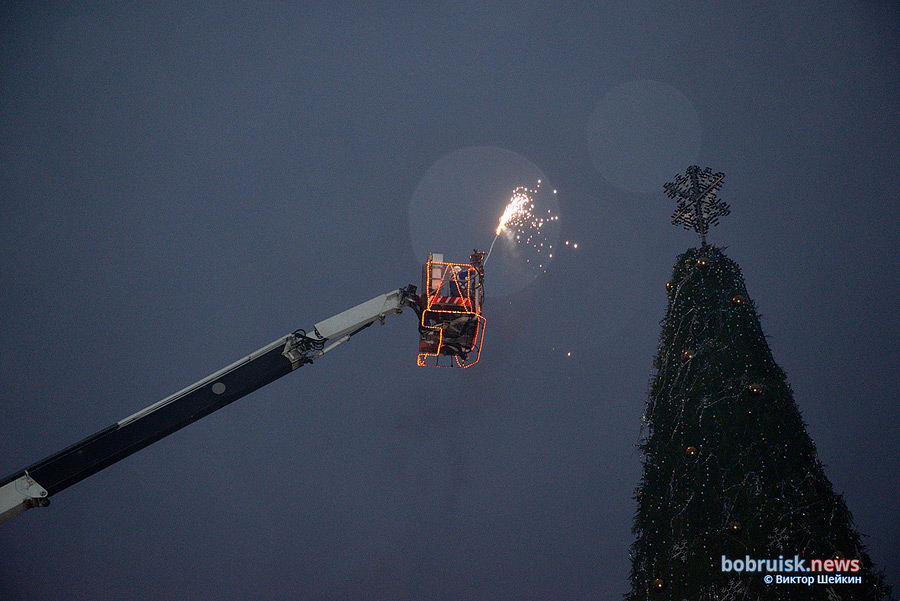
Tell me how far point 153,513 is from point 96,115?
29.5 metres

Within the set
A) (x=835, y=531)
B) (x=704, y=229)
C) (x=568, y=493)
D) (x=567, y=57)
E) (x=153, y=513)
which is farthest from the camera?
(x=567, y=57)

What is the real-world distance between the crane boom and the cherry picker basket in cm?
86

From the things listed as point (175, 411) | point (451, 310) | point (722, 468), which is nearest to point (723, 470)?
point (722, 468)

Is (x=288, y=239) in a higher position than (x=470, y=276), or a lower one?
higher

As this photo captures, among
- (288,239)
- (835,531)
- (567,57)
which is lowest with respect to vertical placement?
(835,531)

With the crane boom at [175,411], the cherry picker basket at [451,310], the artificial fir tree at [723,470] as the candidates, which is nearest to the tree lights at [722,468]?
the artificial fir tree at [723,470]

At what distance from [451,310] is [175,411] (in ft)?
→ 22.1

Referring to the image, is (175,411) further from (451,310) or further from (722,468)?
(722,468)

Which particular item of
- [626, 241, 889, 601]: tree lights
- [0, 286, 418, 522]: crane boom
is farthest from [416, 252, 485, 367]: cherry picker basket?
[626, 241, 889, 601]: tree lights

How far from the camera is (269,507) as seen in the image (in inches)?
1341

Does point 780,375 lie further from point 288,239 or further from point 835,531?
point 288,239

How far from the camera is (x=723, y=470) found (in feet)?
31.7

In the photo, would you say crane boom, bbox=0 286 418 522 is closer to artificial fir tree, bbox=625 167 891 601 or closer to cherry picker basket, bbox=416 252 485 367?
cherry picker basket, bbox=416 252 485 367

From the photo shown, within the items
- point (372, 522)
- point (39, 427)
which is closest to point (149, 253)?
point (39, 427)
